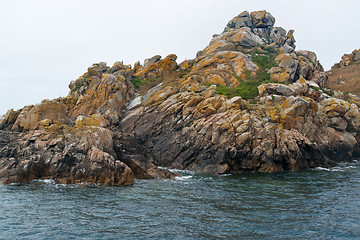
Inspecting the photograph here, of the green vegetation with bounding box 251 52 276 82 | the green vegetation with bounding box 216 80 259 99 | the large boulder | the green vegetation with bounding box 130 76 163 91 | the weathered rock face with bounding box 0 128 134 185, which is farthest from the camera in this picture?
the large boulder

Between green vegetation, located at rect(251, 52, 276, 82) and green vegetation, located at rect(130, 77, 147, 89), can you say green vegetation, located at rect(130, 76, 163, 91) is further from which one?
green vegetation, located at rect(251, 52, 276, 82)

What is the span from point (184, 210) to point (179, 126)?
25.4 m

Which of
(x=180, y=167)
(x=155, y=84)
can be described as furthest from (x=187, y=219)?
(x=155, y=84)

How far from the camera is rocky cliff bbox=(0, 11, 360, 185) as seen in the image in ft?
101

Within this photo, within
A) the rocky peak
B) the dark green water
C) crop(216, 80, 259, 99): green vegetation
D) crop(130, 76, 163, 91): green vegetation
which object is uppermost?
the rocky peak

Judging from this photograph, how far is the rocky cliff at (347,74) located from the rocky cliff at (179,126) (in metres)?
24.9

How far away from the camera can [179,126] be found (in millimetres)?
44750

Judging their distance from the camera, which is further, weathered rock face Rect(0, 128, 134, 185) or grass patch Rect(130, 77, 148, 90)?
grass patch Rect(130, 77, 148, 90)

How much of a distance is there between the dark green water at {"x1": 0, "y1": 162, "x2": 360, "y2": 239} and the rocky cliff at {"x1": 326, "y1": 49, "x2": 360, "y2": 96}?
6775 cm

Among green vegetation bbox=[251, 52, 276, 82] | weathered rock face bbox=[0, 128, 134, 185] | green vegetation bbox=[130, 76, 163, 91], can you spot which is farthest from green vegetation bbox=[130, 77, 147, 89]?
weathered rock face bbox=[0, 128, 134, 185]

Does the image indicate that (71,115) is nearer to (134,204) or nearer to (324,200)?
(134,204)

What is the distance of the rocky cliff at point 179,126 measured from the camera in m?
30.9

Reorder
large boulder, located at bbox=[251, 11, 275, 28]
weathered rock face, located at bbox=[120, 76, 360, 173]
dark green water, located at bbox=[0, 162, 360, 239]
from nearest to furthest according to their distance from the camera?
dark green water, located at bbox=[0, 162, 360, 239] < weathered rock face, located at bbox=[120, 76, 360, 173] < large boulder, located at bbox=[251, 11, 275, 28]

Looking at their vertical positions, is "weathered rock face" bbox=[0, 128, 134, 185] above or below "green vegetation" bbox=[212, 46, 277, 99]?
below
